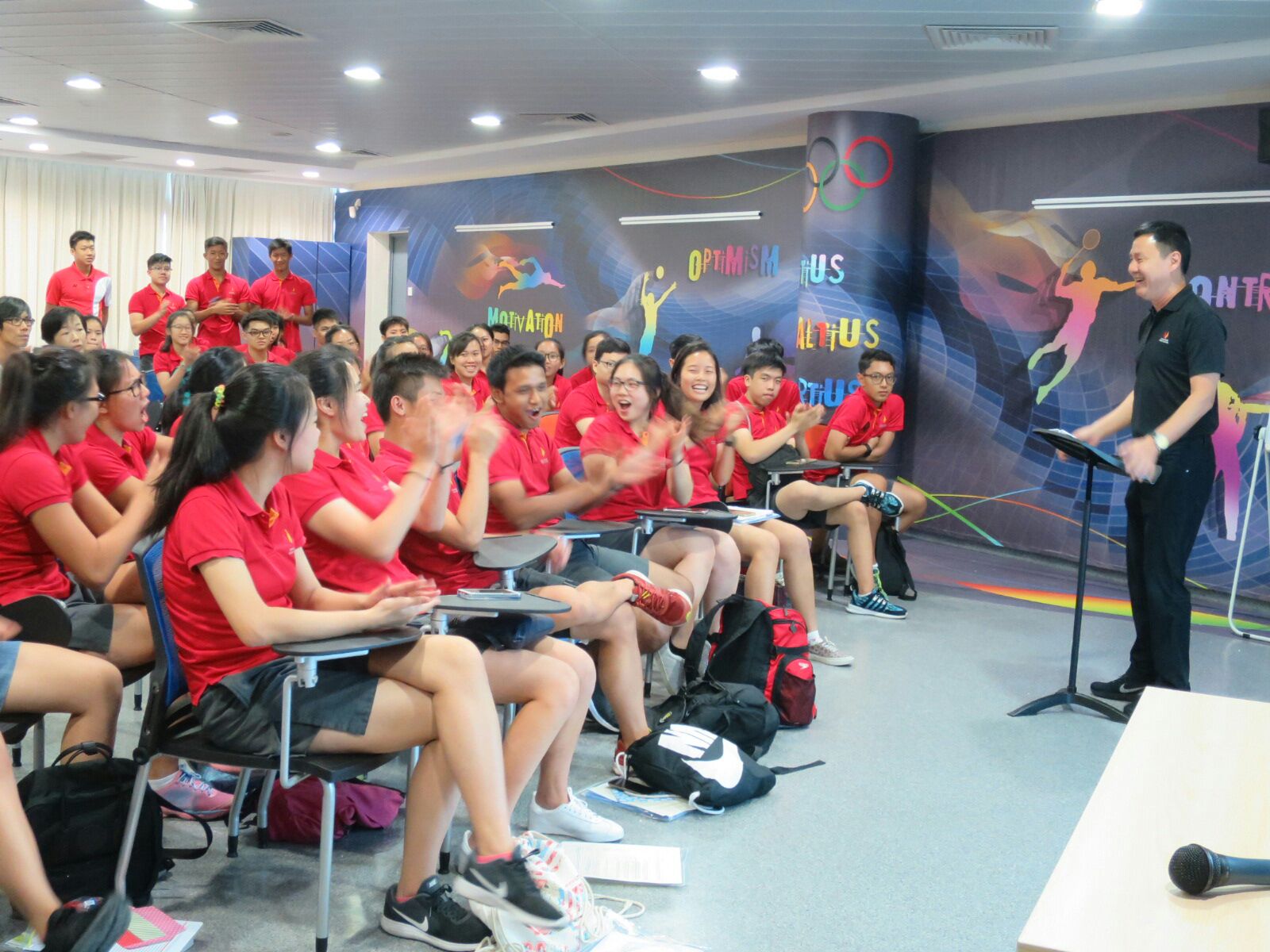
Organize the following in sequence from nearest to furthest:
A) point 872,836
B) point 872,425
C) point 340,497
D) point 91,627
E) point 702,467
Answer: point 340,497 < point 91,627 < point 872,836 < point 702,467 < point 872,425

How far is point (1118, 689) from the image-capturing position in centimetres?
430

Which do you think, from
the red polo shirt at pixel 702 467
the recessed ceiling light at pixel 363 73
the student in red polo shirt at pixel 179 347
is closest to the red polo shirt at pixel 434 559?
the red polo shirt at pixel 702 467

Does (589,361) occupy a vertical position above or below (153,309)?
below

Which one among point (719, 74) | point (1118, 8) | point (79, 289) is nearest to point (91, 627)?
point (1118, 8)

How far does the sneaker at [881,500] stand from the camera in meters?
5.57

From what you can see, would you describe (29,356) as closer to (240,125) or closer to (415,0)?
(415,0)

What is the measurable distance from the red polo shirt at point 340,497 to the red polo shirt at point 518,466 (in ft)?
2.02

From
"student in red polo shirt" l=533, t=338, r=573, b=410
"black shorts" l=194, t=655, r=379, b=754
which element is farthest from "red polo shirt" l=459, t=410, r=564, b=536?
"student in red polo shirt" l=533, t=338, r=573, b=410

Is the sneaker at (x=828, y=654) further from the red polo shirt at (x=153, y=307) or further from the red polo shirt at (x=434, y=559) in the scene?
the red polo shirt at (x=153, y=307)

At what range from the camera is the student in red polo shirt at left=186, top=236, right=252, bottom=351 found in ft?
29.9

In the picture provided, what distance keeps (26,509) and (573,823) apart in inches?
57.6

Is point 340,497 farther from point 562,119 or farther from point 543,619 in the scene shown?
point 562,119

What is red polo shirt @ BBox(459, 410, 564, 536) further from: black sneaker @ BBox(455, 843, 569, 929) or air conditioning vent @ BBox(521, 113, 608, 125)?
air conditioning vent @ BBox(521, 113, 608, 125)

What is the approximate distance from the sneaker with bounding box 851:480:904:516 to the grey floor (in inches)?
34.6
